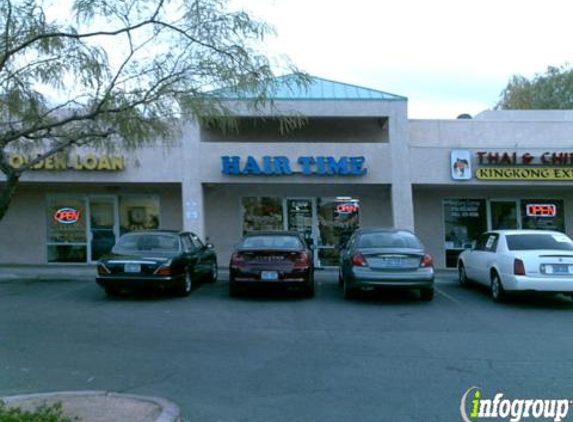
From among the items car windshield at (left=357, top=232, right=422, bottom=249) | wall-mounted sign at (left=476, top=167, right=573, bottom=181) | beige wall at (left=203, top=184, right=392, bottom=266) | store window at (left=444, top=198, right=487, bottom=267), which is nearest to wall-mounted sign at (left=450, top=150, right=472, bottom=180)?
wall-mounted sign at (left=476, top=167, right=573, bottom=181)

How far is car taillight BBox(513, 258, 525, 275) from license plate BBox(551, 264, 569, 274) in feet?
1.90

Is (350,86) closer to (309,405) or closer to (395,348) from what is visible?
(395,348)

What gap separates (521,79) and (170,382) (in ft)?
143

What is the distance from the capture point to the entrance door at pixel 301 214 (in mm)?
18344

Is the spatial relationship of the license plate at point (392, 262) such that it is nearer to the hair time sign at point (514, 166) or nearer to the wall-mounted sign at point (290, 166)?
the wall-mounted sign at point (290, 166)

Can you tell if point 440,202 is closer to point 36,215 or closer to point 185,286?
point 185,286

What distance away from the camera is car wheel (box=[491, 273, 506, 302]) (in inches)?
436

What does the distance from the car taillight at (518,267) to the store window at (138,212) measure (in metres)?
12.2

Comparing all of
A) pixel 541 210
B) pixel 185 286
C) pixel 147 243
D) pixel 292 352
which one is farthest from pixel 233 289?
pixel 541 210

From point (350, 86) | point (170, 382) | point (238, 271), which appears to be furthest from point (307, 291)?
point (350, 86)

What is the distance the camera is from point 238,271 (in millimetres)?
11320

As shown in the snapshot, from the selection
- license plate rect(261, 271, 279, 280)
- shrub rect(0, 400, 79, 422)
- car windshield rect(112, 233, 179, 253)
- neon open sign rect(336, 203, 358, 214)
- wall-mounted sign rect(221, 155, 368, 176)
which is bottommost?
shrub rect(0, 400, 79, 422)

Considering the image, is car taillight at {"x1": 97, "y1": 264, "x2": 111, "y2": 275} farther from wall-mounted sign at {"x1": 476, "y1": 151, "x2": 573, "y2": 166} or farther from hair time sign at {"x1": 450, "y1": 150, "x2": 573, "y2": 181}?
wall-mounted sign at {"x1": 476, "y1": 151, "x2": 573, "y2": 166}

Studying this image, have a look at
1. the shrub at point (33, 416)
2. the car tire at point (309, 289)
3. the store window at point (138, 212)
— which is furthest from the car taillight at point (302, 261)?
the store window at point (138, 212)
